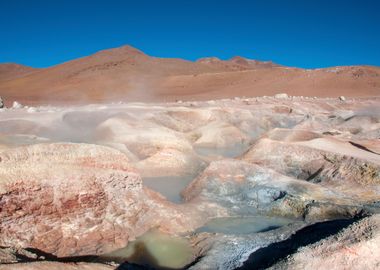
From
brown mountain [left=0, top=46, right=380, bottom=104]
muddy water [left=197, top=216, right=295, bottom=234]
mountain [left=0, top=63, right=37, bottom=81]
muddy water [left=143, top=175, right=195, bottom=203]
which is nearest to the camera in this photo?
muddy water [left=197, top=216, right=295, bottom=234]

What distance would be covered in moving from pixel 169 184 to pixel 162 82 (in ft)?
231

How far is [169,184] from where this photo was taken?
14445 mm

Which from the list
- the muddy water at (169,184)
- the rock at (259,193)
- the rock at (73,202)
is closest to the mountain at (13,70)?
the muddy water at (169,184)

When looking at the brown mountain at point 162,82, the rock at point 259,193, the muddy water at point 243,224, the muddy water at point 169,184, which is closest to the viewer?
the muddy water at point 243,224

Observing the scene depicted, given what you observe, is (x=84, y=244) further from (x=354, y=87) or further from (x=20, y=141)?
(x=354, y=87)

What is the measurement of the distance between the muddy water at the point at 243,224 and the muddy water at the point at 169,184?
7.48 ft

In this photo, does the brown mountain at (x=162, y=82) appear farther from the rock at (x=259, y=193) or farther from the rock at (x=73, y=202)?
the rock at (x=73, y=202)

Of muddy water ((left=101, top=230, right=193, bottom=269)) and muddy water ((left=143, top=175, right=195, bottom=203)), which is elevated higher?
muddy water ((left=143, top=175, right=195, bottom=203))

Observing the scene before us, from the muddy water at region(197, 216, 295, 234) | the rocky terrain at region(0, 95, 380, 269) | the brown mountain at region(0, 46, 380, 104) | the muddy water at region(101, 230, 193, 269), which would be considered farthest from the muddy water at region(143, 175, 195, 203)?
the brown mountain at region(0, 46, 380, 104)

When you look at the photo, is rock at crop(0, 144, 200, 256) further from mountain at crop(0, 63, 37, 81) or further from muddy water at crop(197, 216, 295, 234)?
mountain at crop(0, 63, 37, 81)

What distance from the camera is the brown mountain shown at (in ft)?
210

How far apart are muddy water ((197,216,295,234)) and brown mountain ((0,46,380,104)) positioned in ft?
141

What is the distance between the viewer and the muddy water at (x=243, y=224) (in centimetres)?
1041

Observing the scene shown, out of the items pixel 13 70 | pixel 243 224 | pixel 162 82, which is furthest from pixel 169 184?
pixel 13 70
